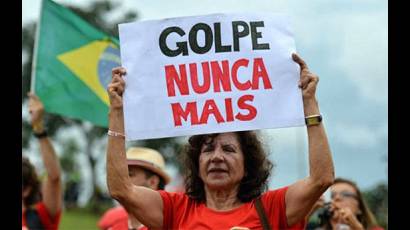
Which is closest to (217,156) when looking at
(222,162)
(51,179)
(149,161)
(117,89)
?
(222,162)

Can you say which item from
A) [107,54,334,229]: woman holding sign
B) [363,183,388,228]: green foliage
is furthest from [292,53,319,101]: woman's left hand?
[363,183,388,228]: green foliage

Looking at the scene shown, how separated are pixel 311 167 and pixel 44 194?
8.72 ft

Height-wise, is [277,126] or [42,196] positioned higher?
[277,126]

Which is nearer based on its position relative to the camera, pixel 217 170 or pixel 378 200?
pixel 217 170

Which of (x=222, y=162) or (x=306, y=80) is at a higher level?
(x=306, y=80)

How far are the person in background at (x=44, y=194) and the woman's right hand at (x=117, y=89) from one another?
2.00m

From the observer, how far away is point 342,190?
7.41 meters

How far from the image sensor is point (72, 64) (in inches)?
328

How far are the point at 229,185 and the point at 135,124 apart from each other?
600 millimetres

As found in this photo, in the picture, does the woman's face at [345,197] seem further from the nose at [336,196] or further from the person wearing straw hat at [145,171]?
the person wearing straw hat at [145,171]

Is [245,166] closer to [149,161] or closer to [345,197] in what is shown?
[149,161]
